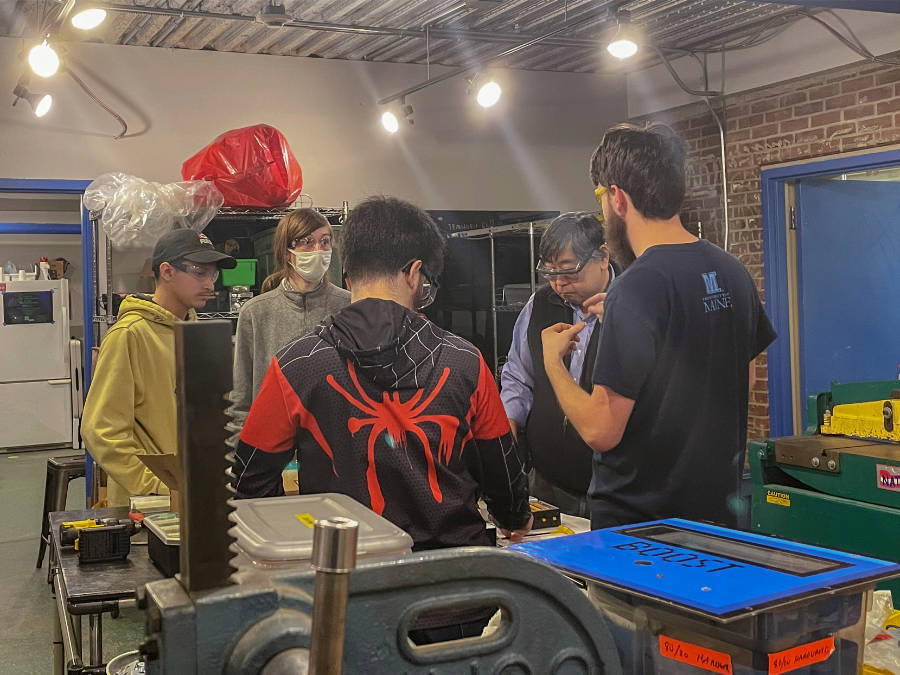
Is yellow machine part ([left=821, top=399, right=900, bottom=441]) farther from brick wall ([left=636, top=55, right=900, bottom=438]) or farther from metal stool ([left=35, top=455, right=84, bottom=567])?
metal stool ([left=35, top=455, right=84, bottom=567])

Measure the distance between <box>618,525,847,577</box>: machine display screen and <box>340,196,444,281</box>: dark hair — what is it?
0.81 metres

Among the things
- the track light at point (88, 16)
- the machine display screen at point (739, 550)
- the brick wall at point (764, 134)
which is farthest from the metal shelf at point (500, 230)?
the machine display screen at point (739, 550)

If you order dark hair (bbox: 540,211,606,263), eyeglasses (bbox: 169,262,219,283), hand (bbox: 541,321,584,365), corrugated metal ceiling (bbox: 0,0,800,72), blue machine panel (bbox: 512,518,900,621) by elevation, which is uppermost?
corrugated metal ceiling (bbox: 0,0,800,72)

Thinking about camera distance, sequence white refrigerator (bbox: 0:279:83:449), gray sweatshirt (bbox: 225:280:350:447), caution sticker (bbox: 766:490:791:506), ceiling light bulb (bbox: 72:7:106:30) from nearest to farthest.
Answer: caution sticker (bbox: 766:490:791:506), gray sweatshirt (bbox: 225:280:350:447), ceiling light bulb (bbox: 72:7:106:30), white refrigerator (bbox: 0:279:83:449)

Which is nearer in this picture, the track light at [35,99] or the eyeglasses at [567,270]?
the eyeglasses at [567,270]

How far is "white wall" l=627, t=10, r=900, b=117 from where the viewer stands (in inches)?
221

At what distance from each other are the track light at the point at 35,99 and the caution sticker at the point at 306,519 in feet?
18.6

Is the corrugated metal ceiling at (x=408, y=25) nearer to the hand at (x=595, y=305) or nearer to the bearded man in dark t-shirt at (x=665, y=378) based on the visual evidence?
the hand at (x=595, y=305)

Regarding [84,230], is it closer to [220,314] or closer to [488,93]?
[220,314]

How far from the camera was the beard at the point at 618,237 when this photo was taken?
2195 millimetres

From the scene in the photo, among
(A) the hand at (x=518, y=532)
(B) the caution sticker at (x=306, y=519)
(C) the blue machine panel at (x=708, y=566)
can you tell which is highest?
(B) the caution sticker at (x=306, y=519)

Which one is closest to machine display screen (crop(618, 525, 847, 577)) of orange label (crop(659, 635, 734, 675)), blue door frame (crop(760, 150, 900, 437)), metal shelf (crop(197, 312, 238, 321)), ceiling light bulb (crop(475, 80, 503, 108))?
orange label (crop(659, 635, 734, 675))

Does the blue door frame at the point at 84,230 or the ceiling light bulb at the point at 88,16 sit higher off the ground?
the ceiling light bulb at the point at 88,16

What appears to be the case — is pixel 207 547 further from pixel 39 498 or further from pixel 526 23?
pixel 39 498
